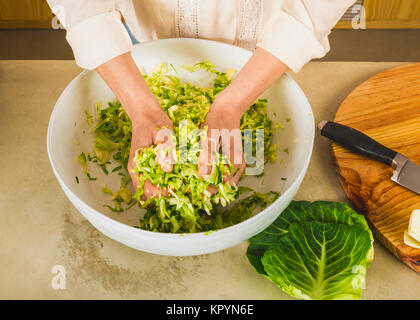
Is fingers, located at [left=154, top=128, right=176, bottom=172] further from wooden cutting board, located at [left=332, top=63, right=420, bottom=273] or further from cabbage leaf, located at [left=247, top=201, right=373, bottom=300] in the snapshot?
wooden cutting board, located at [left=332, top=63, right=420, bottom=273]

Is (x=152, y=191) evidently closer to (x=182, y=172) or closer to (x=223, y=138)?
(x=182, y=172)

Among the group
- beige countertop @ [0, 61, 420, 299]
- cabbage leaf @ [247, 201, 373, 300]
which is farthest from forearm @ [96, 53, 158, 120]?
cabbage leaf @ [247, 201, 373, 300]

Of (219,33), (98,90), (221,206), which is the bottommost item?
(221,206)

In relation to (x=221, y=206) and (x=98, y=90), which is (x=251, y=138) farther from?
(x=98, y=90)

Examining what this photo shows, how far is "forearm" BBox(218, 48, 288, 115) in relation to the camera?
40.3 inches

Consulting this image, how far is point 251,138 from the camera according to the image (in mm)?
1085

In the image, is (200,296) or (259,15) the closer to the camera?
(200,296)

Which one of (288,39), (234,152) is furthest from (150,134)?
(288,39)

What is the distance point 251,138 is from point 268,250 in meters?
0.33

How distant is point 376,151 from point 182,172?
0.53m

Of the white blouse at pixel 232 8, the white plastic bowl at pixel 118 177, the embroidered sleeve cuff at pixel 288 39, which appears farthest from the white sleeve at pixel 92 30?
the embroidered sleeve cuff at pixel 288 39

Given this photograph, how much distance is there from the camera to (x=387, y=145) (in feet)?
3.74

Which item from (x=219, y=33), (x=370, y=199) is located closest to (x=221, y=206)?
(x=370, y=199)

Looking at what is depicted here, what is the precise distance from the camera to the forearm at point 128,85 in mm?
996
